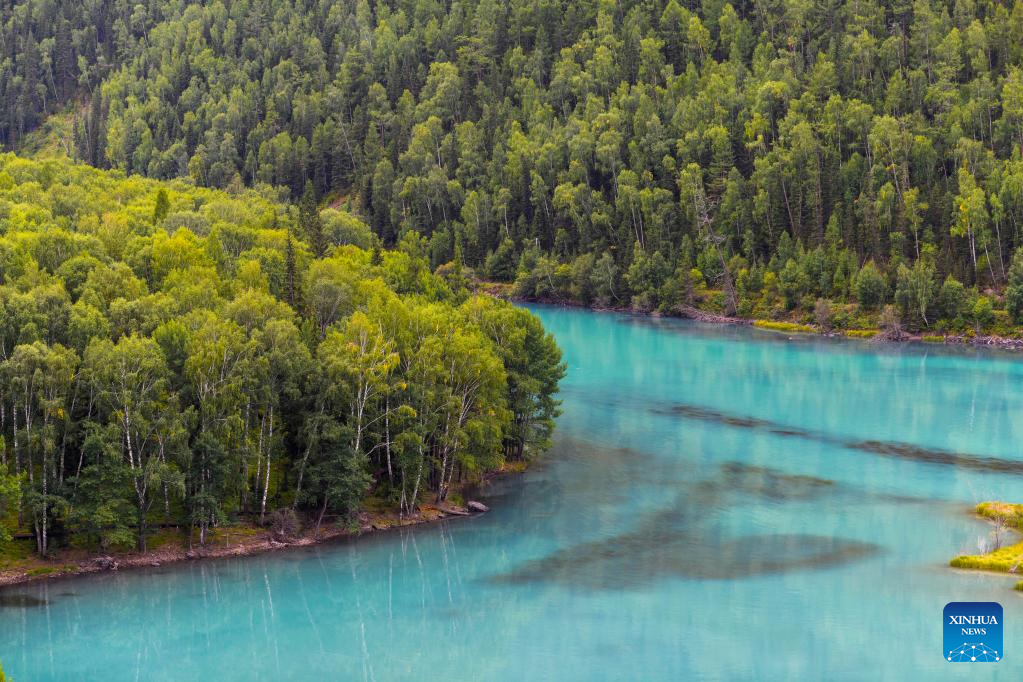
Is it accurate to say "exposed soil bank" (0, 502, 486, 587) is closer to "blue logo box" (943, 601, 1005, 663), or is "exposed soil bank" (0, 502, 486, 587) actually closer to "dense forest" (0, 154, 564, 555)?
"dense forest" (0, 154, 564, 555)

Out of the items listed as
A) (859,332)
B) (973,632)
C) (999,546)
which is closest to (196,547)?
(973,632)

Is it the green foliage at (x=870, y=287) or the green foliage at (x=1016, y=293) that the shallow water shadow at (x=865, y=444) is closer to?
the green foliage at (x=870, y=287)

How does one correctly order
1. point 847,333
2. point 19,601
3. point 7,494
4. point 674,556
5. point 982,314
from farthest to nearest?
1. point 847,333
2. point 982,314
3. point 674,556
4. point 7,494
5. point 19,601

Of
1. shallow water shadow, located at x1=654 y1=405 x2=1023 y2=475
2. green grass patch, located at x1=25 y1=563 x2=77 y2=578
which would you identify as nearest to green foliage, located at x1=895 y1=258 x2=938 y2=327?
shallow water shadow, located at x1=654 y1=405 x2=1023 y2=475

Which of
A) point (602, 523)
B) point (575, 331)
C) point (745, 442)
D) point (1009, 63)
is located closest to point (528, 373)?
point (602, 523)

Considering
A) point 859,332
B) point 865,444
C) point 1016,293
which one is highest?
point 1016,293

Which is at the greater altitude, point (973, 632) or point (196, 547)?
point (196, 547)

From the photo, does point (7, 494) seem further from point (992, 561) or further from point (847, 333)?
point (847, 333)

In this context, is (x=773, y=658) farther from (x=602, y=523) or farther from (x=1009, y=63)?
(x=1009, y=63)
